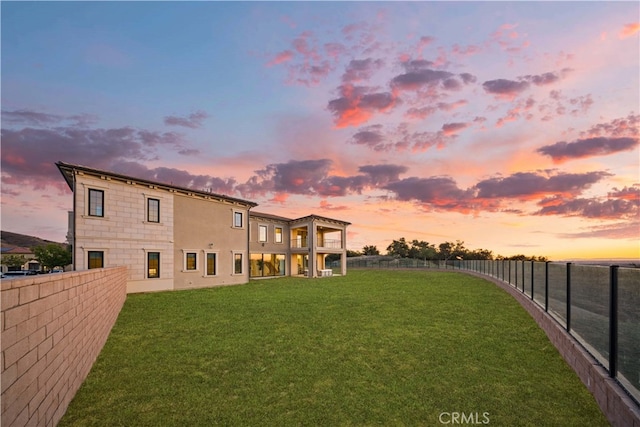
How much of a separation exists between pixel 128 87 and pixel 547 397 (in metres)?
20.8

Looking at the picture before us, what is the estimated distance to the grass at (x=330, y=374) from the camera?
4410 mm

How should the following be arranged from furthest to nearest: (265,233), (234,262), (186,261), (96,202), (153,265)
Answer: (265,233)
(234,262)
(186,261)
(153,265)
(96,202)

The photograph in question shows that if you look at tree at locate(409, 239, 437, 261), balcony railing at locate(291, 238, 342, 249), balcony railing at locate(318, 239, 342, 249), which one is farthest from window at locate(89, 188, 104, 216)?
tree at locate(409, 239, 437, 261)

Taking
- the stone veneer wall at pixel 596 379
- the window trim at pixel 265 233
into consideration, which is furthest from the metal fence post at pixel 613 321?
the window trim at pixel 265 233

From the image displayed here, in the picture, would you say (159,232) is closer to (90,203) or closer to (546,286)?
(90,203)

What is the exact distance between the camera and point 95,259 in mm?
17094

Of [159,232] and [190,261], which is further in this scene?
[190,261]

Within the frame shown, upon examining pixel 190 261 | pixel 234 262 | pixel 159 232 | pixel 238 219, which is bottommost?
pixel 234 262

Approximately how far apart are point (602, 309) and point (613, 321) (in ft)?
1.64

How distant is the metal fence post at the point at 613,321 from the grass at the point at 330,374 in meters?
0.73

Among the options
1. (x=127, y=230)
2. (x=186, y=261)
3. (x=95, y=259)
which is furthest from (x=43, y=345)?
(x=186, y=261)

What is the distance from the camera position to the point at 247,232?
26.5 meters

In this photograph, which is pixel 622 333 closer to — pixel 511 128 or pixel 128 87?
pixel 511 128

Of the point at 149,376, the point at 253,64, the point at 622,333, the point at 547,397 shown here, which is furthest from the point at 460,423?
the point at 253,64
